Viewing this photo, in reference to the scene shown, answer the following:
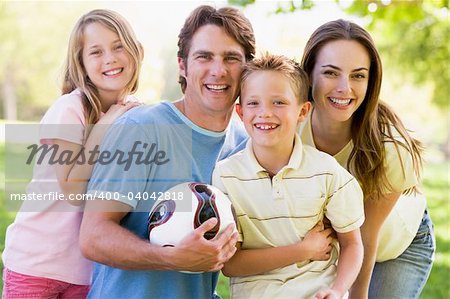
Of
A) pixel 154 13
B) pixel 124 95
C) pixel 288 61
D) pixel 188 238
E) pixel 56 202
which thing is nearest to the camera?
pixel 188 238

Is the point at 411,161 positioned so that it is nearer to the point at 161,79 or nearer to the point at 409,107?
the point at 161,79

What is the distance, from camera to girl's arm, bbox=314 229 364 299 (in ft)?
10.00

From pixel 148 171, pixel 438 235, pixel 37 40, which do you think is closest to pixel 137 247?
pixel 148 171

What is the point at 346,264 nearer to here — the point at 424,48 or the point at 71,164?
the point at 71,164

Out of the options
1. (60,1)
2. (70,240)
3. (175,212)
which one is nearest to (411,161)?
(175,212)

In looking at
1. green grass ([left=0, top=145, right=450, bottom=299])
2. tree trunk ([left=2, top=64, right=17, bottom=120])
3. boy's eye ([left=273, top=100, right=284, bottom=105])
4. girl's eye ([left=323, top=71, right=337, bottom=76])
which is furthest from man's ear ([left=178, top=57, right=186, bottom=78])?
tree trunk ([left=2, top=64, right=17, bottom=120])

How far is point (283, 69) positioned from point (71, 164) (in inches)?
44.0

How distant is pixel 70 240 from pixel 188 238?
34.4 inches

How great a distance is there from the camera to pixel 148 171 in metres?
3.21

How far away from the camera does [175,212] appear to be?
2977 mm

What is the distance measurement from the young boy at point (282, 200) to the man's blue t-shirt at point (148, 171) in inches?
7.0

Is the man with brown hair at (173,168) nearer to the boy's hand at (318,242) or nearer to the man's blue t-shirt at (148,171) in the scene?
the man's blue t-shirt at (148,171)

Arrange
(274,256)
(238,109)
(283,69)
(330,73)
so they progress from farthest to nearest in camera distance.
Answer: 1. (330,73)
2. (238,109)
3. (283,69)
4. (274,256)

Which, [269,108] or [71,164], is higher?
[269,108]
